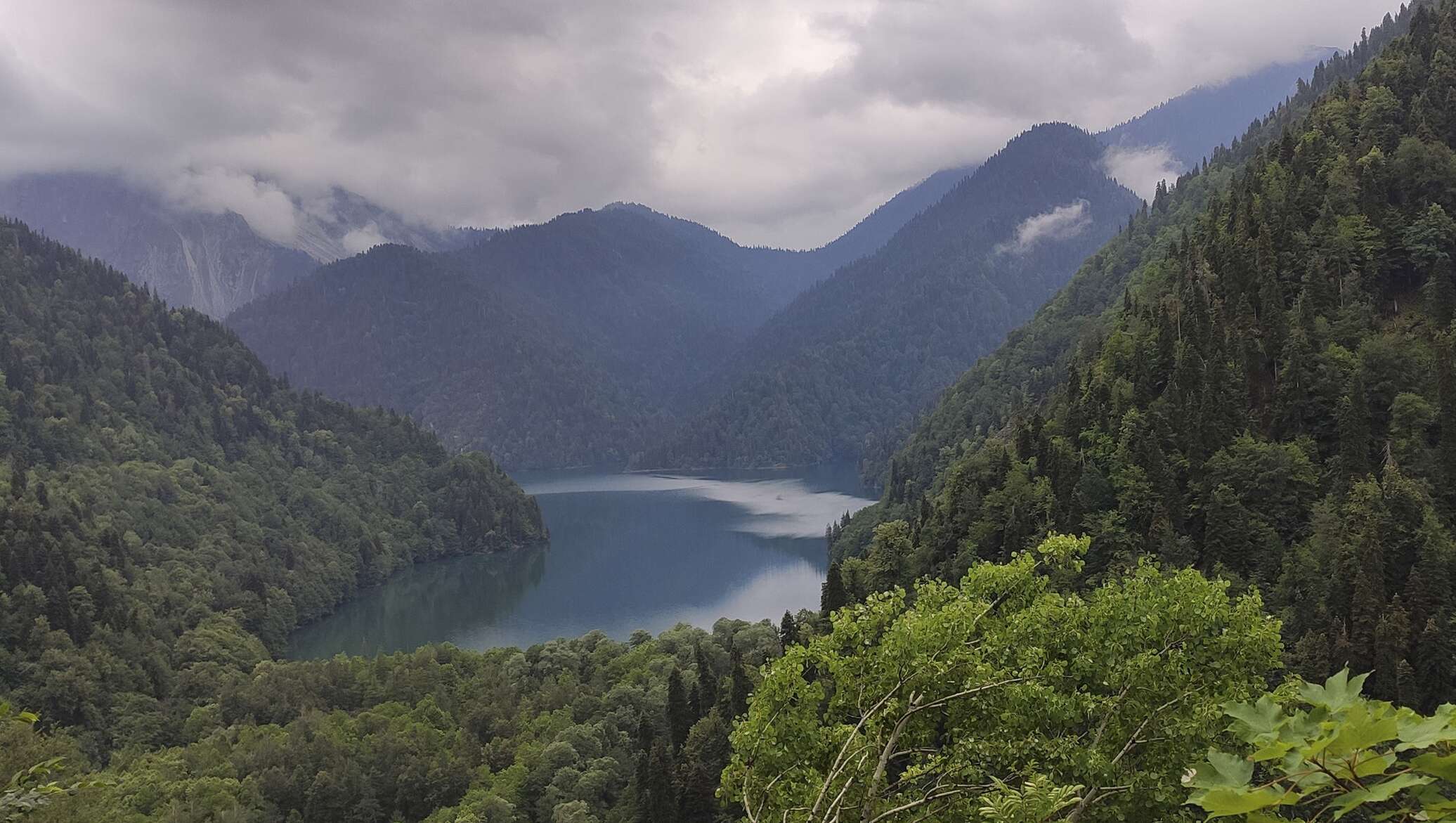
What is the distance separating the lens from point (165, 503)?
5044 inches

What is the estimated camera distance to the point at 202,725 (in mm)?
71812

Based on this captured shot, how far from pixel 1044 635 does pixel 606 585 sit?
11833 centimetres

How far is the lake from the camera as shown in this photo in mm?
108438

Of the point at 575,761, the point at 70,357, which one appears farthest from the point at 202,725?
the point at 70,357

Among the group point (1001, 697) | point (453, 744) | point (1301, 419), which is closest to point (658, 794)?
point (453, 744)

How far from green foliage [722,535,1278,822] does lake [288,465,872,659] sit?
87.1m

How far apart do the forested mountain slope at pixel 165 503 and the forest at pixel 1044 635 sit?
27.5 inches

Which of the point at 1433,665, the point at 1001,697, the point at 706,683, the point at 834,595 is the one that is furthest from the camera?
the point at 834,595

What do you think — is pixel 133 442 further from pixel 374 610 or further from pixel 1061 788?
pixel 1061 788

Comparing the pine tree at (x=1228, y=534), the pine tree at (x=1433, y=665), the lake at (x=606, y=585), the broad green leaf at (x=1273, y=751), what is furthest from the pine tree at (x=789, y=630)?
the broad green leaf at (x=1273, y=751)

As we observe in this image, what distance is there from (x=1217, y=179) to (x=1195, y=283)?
281ft

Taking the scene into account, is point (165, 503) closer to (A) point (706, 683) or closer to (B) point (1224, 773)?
(A) point (706, 683)

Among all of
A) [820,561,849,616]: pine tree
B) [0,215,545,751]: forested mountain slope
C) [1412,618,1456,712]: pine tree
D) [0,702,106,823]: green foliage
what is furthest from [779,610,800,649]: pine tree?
[0,702,106,823]: green foliage

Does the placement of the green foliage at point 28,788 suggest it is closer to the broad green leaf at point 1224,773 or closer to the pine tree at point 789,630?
the broad green leaf at point 1224,773
